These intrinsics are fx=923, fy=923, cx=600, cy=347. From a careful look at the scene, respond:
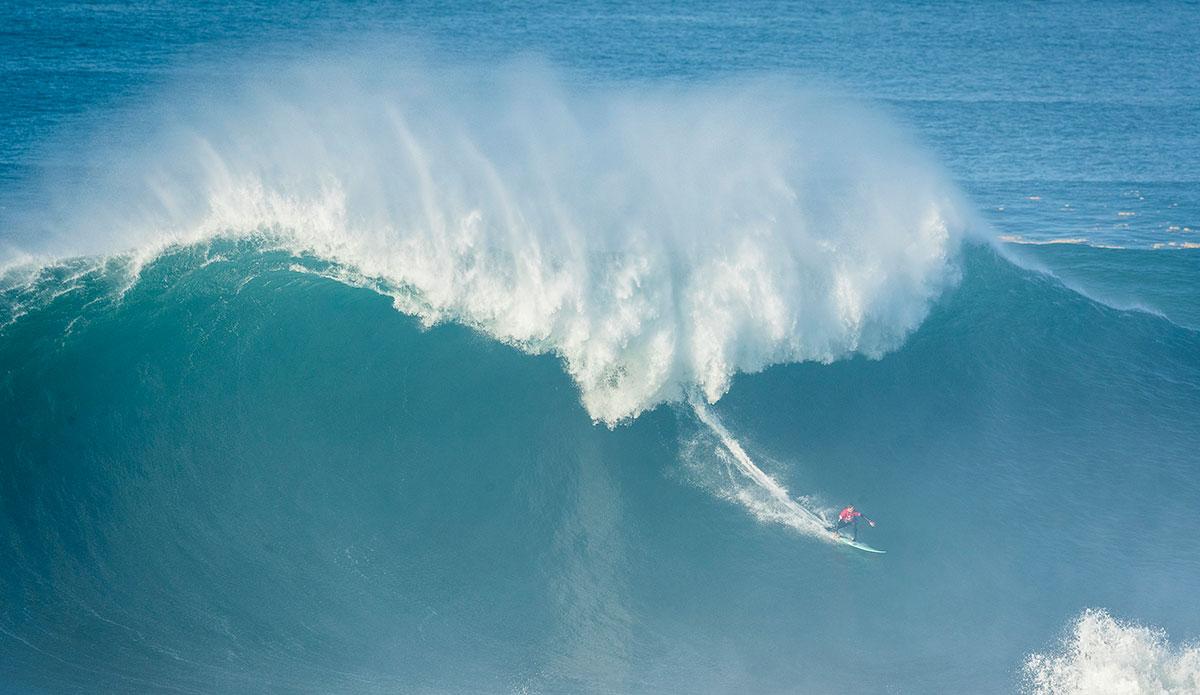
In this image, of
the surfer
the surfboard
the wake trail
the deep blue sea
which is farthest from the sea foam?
the surfboard

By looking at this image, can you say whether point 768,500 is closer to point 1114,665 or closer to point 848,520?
point 848,520

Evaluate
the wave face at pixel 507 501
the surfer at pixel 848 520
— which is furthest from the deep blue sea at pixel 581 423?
the surfer at pixel 848 520

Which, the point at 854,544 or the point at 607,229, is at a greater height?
the point at 607,229

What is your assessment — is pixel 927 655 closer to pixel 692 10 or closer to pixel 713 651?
pixel 713 651

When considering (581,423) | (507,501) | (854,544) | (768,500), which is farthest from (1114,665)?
(507,501)

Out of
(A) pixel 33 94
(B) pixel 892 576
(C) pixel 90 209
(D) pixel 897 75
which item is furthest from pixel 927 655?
(A) pixel 33 94

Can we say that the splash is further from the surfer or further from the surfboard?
the surfer

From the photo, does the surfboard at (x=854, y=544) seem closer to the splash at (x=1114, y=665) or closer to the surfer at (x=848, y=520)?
the surfer at (x=848, y=520)
